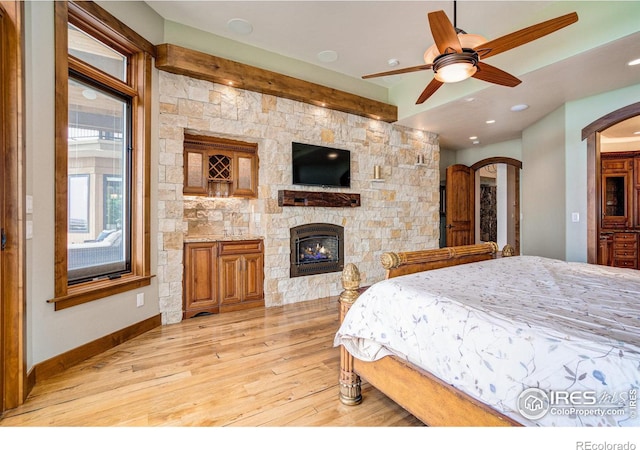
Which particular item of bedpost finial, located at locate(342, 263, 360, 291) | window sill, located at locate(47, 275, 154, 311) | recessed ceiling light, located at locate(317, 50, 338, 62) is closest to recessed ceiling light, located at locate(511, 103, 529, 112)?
recessed ceiling light, located at locate(317, 50, 338, 62)

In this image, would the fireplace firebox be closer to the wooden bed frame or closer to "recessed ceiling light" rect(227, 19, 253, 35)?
the wooden bed frame

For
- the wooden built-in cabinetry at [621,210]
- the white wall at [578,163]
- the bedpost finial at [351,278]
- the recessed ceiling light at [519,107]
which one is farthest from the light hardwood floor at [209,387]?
the wooden built-in cabinetry at [621,210]

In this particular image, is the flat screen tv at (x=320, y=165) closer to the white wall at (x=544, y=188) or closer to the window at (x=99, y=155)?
the window at (x=99, y=155)

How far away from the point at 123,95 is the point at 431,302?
10.6 ft

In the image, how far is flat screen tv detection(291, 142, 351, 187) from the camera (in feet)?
13.1

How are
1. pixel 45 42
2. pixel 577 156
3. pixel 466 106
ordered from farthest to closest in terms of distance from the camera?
pixel 466 106
pixel 577 156
pixel 45 42

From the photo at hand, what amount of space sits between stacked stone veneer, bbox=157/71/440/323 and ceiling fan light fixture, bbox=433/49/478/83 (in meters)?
2.20

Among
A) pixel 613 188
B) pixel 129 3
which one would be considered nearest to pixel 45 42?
pixel 129 3

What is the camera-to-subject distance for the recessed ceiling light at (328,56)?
376 cm

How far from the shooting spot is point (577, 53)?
2627 millimetres

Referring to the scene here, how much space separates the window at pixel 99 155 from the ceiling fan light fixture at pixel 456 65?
2.71 metres

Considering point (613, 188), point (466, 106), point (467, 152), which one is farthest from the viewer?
point (467, 152)

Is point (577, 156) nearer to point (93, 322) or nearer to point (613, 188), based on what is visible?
point (613, 188)

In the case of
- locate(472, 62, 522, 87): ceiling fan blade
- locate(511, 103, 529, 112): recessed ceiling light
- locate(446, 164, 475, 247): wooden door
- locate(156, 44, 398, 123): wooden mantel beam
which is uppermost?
locate(156, 44, 398, 123): wooden mantel beam
